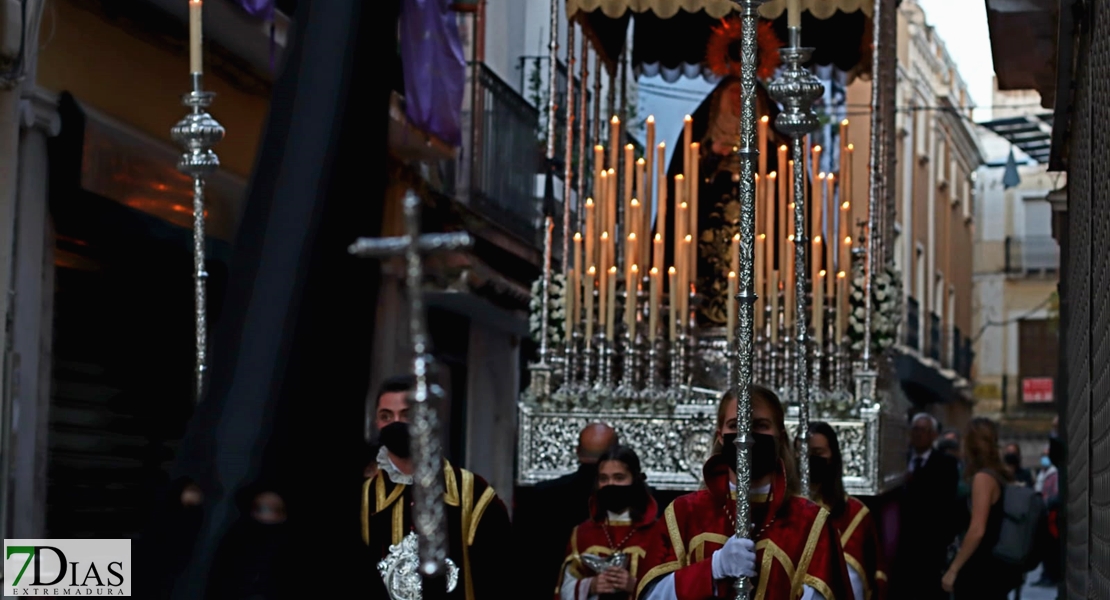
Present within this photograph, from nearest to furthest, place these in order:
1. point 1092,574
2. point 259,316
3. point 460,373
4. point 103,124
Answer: point 259,316 < point 1092,574 < point 103,124 < point 460,373

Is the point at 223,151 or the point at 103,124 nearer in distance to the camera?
the point at 103,124

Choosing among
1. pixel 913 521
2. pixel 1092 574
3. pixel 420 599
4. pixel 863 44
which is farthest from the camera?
pixel 863 44

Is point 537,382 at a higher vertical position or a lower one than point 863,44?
lower

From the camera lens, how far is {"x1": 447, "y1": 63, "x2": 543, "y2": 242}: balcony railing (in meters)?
17.3

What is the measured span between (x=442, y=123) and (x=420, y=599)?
34.0ft

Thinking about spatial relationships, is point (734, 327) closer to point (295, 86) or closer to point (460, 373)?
point (295, 86)

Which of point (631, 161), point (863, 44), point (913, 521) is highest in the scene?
point (863, 44)

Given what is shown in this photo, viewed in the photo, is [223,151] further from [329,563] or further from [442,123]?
[329,563]

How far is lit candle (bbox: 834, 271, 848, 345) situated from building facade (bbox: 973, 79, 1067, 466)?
37.2m

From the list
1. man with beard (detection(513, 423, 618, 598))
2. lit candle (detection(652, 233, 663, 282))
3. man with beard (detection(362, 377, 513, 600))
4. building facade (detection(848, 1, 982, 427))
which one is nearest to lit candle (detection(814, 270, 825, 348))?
lit candle (detection(652, 233, 663, 282))

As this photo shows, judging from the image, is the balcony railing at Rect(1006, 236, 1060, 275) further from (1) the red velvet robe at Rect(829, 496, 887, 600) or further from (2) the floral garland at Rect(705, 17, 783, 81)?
(1) the red velvet robe at Rect(829, 496, 887, 600)

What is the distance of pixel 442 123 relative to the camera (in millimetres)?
15141

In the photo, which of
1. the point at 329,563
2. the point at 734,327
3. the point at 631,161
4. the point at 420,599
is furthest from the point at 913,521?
the point at 329,563

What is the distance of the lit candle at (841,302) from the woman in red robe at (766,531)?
475 cm
